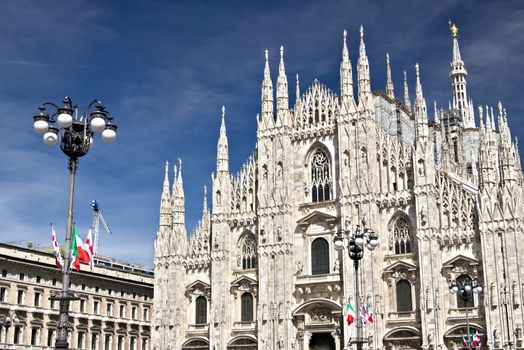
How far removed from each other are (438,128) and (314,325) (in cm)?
2962

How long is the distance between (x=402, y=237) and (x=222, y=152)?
665 inches

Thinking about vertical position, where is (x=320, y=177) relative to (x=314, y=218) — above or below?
above

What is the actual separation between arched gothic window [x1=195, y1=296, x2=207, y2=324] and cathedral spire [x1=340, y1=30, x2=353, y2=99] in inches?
780

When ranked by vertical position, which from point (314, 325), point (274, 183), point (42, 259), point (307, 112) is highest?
point (307, 112)

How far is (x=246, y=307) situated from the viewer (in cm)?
5619

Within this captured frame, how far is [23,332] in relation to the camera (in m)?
59.1

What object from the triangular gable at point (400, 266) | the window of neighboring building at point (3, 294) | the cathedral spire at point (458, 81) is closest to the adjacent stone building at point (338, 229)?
the triangular gable at point (400, 266)

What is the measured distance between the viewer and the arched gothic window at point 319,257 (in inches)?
2104

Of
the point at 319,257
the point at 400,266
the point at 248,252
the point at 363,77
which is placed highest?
the point at 363,77

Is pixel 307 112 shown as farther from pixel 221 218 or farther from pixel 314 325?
pixel 314 325

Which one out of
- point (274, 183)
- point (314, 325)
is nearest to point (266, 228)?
point (274, 183)

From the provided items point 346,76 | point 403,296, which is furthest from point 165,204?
point 403,296

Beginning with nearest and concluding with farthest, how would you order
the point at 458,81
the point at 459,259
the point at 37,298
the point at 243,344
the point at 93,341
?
the point at 459,259 < the point at 243,344 < the point at 37,298 < the point at 93,341 < the point at 458,81

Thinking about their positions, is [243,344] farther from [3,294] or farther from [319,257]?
[3,294]
